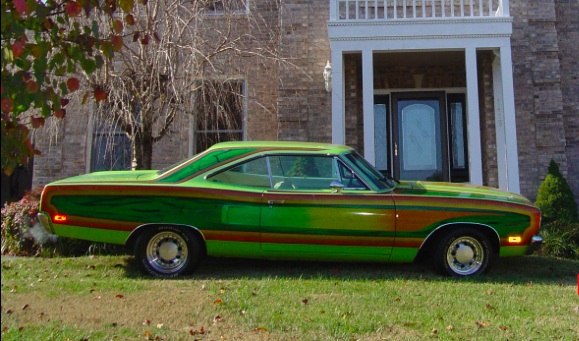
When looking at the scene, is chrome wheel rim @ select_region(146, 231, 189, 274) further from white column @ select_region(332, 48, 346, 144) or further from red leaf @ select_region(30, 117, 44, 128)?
white column @ select_region(332, 48, 346, 144)

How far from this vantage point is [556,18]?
10.8 m

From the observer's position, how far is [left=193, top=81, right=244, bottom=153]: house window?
8.60 metres

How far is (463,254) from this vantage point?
618cm

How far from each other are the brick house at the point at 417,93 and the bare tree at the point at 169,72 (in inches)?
31.5

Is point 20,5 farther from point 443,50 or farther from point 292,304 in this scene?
point 443,50

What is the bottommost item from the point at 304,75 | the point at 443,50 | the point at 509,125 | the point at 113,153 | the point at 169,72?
the point at 113,153

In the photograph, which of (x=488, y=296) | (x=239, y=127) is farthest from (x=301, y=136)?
(x=488, y=296)

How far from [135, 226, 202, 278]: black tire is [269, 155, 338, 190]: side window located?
1.14 metres

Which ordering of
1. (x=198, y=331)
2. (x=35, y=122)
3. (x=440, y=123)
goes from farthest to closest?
(x=440, y=123) < (x=198, y=331) < (x=35, y=122)

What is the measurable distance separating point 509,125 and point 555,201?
141 centimetres

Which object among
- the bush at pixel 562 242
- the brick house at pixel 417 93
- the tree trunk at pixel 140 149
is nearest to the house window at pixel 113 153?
the brick house at pixel 417 93

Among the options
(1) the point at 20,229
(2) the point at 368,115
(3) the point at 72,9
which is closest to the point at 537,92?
(2) the point at 368,115

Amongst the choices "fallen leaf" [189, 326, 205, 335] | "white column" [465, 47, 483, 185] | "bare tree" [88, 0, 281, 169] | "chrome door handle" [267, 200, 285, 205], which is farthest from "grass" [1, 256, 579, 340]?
"white column" [465, 47, 483, 185]

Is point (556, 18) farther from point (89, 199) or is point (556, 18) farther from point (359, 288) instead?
point (89, 199)
